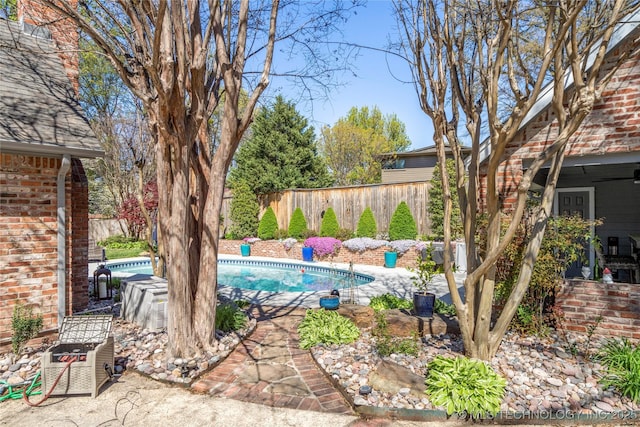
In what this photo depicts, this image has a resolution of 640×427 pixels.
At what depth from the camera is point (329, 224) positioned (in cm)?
1698

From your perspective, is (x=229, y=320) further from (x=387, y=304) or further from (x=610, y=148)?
(x=610, y=148)

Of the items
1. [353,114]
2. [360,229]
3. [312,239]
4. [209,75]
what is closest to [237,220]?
[312,239]

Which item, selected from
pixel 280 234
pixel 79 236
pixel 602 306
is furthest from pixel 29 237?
pixel 280 234

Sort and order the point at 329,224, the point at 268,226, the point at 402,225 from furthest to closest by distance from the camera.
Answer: the point at 268,226 → the point at 329,224 → the point at 402,225

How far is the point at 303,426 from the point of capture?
3.40 metres

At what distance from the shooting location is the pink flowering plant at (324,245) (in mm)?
15117

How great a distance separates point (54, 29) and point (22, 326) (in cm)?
568

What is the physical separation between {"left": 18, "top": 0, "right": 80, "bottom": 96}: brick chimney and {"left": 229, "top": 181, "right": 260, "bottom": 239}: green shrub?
39.6ft

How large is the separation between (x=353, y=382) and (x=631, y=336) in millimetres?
3979

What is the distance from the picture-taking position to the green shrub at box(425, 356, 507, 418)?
3504 mm

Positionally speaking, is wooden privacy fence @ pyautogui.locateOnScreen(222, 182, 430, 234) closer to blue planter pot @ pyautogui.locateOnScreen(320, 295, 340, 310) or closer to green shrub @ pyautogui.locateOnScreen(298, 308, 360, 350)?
blue planter pot @ pyautogui.locateOnScreen(320, 295, 340, 310)

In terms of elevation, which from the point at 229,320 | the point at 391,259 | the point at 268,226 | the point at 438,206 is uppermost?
the point at 438,206

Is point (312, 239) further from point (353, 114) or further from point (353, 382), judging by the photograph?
point (353, 114)

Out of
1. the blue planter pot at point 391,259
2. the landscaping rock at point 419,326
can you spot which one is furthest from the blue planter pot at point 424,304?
the blue planter pot at point 391,259
